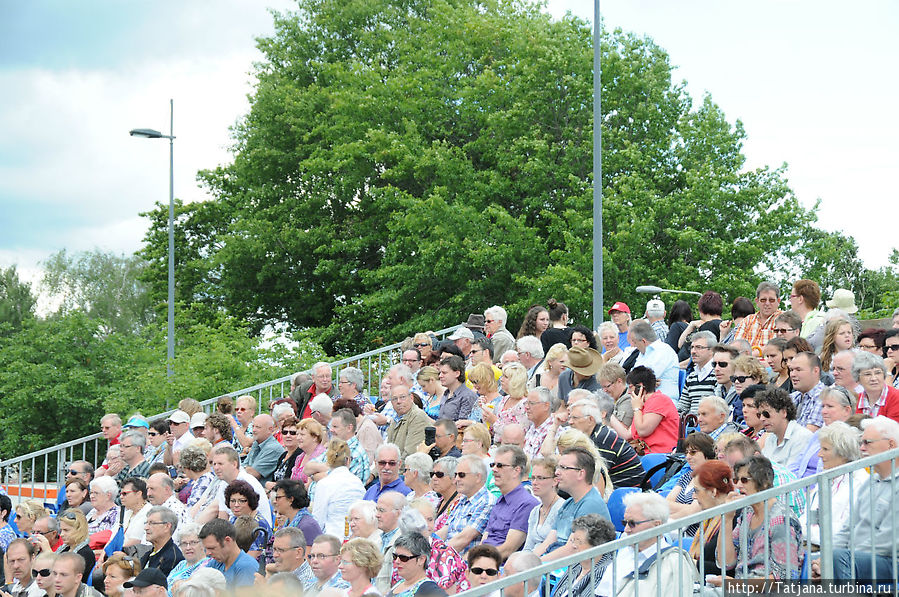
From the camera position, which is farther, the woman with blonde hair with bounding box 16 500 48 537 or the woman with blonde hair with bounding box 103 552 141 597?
the woman with blonde hair with bounding box 16 500 48 537

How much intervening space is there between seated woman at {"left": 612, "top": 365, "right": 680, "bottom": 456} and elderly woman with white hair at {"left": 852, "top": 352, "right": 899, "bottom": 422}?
5.31 feet

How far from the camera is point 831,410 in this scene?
7.72 meters

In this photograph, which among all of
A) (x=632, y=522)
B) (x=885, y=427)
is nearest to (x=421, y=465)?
(x=632, y=522)

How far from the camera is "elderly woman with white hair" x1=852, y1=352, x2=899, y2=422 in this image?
8.32 meters

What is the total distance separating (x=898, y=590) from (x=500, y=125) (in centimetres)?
2371

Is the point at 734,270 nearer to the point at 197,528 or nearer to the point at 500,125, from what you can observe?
the point at 500,125

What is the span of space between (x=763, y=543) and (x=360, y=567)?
2.77 meters

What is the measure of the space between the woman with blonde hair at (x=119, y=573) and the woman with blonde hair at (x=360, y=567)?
233 centimetres

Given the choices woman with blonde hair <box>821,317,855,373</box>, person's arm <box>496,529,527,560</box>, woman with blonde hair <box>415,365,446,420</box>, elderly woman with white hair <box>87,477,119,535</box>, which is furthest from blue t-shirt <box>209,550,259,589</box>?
woman with blonde hair <box>821,317,855,373</box>

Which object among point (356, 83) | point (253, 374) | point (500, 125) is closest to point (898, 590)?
point (253, 374)

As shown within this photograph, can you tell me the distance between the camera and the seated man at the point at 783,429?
7762mm

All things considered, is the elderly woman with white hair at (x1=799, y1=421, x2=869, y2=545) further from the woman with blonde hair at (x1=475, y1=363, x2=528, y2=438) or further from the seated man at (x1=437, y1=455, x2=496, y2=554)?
the woman with blonde hair at (x1=475, y1=363, x2=528, y2=438)

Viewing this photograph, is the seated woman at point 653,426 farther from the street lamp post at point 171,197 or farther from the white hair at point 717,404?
the street lamp post at point 171,197

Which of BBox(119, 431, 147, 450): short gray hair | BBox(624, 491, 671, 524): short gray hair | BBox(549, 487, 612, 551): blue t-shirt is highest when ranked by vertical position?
BBox(119, 431, 147, 450): short gray hair
